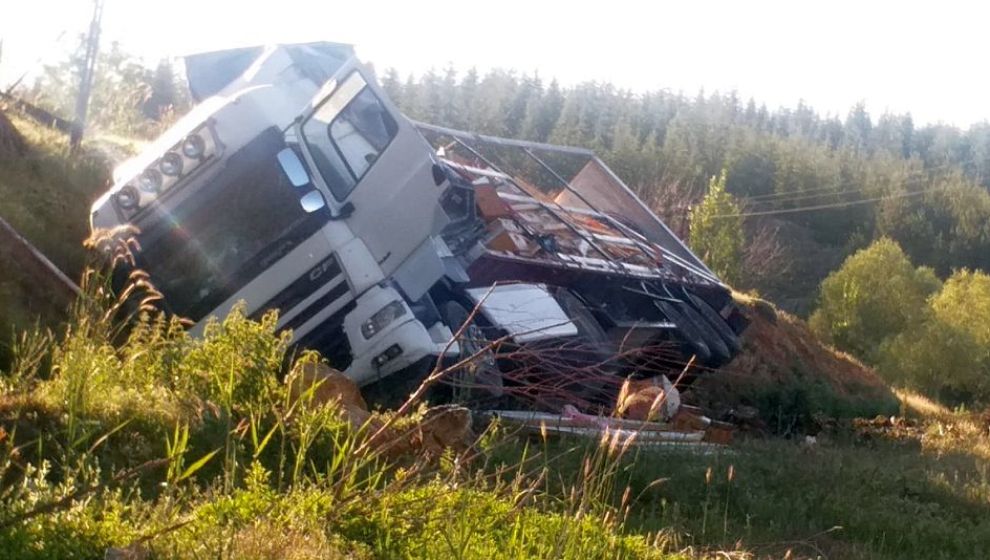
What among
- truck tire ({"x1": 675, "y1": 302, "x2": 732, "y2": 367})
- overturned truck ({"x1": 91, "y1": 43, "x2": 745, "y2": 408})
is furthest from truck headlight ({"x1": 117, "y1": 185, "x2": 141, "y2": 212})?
truck tire ({"x1": 675, "y1": 302, "x2": 732, "y2": 367})

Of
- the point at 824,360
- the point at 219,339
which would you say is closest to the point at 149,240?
the point at 219,339

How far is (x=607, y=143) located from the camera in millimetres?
76375

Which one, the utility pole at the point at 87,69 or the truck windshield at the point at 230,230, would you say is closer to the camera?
the truck windshield at the point at 230,230

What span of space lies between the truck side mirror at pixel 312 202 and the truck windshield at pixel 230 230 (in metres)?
0.05

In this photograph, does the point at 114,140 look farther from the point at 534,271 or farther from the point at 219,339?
the point at 219,339

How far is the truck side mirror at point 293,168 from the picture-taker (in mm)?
9414

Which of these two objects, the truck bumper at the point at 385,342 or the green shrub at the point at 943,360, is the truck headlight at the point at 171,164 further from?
the green shrub at the point at 943,360

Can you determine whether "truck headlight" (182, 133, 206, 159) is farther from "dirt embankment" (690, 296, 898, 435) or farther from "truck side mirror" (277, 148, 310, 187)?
"dirt embankment" (690, 296, 898, 435)

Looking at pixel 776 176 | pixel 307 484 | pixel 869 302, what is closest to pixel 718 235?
pixel 869 302

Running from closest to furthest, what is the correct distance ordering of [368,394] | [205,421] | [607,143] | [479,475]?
[479,475]
[205,421]
[368,394]
[607,143]

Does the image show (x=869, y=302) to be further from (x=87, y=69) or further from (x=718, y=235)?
(x=87, y=69)

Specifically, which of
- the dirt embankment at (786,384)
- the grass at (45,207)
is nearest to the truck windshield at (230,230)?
the grass at (45,207)

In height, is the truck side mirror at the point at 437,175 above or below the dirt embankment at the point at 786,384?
above

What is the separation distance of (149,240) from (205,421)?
147 inches
